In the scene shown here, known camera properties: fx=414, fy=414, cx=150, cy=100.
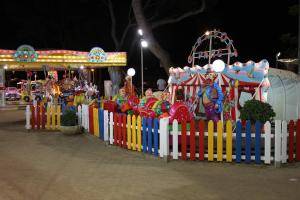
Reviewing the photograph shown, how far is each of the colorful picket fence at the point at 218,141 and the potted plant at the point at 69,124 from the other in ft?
9.90

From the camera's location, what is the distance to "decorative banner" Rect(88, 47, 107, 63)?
944 inches

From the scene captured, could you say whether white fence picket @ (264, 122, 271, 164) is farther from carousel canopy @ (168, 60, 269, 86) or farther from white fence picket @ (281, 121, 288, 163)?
carousel canopy @ (168, 60, 269, 86)

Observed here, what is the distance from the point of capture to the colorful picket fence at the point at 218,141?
301 inches

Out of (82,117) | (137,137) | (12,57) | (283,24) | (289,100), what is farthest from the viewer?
(283,24)

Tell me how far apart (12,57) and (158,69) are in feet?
75.8

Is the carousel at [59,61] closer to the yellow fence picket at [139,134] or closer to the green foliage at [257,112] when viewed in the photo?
the yellow fence picket at [139,134]

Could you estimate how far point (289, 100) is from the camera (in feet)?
49.3

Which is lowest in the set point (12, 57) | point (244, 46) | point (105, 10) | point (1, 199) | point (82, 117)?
point (1, 199)

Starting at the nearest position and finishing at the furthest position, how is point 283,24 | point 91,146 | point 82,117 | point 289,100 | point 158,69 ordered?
point 91,146 → point 82,117 → point 289,100 → point 283,24 → point 158,69

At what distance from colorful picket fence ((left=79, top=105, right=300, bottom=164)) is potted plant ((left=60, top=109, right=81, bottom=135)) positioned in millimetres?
3019

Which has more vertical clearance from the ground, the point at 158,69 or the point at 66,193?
the point at 158,69

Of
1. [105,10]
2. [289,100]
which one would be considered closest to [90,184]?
[289,100]

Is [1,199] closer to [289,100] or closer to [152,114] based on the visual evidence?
[152,114]

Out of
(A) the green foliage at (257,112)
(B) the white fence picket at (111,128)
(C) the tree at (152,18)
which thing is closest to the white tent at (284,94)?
(A) the green foliage at (257,112)
